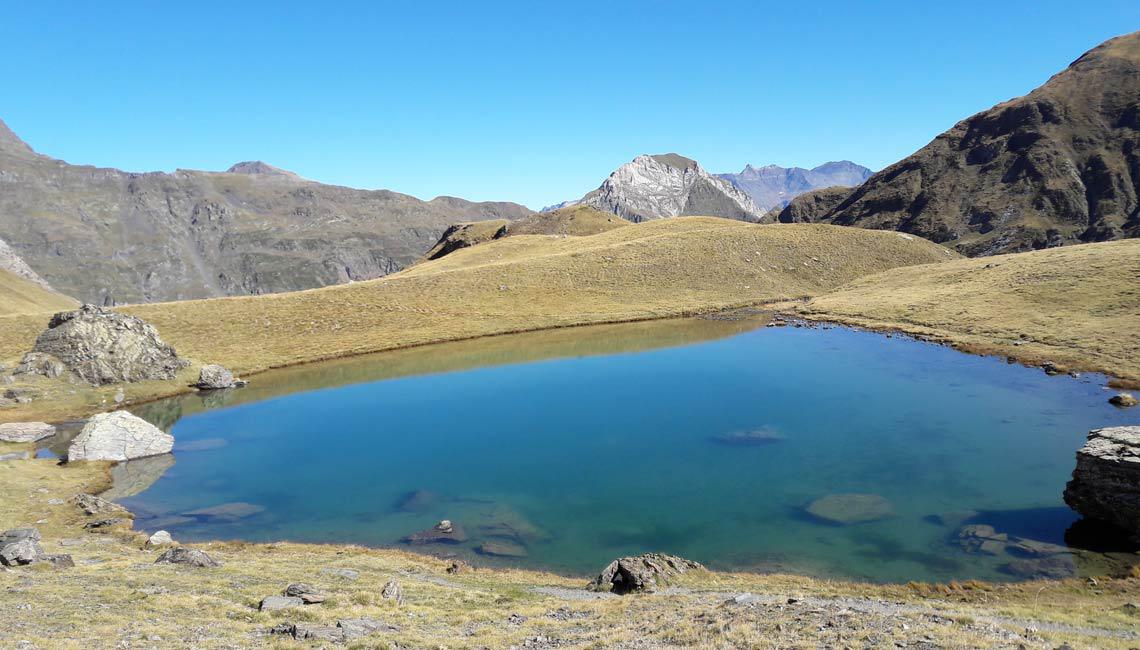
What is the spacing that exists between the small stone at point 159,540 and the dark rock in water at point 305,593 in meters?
11.2

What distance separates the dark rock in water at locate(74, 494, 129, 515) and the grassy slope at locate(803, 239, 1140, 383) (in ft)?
211

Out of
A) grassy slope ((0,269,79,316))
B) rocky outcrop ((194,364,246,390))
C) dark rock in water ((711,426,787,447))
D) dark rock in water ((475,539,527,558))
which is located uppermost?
grassy slope ((0,269,79,316))

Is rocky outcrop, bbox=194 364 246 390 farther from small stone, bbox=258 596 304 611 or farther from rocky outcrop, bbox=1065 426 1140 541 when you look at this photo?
rocky outcrop, bbox=1065 426 1140 541

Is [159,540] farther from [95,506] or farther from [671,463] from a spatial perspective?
[671,463]

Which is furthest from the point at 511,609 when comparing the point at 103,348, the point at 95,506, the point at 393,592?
the point at 103,348

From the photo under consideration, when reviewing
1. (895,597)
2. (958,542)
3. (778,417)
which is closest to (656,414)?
(778,417)

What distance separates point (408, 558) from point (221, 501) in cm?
1415

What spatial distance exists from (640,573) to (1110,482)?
61.8 feet

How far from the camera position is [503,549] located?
85.2ft

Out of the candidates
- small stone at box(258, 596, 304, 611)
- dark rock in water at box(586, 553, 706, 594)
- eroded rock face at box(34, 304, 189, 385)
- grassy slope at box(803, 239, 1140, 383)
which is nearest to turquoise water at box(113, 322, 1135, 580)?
dark rock in water at box(586, 553, 706, 594)

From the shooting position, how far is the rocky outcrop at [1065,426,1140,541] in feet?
76.9

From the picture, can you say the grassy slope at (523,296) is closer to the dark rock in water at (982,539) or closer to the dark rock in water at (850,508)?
the dark rock in water at (850,508)

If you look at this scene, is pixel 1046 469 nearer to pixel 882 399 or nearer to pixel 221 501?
pixel 882 399

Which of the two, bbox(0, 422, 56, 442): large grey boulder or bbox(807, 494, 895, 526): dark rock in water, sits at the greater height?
bbox(0, 422, 56, 442): large grey boulder
